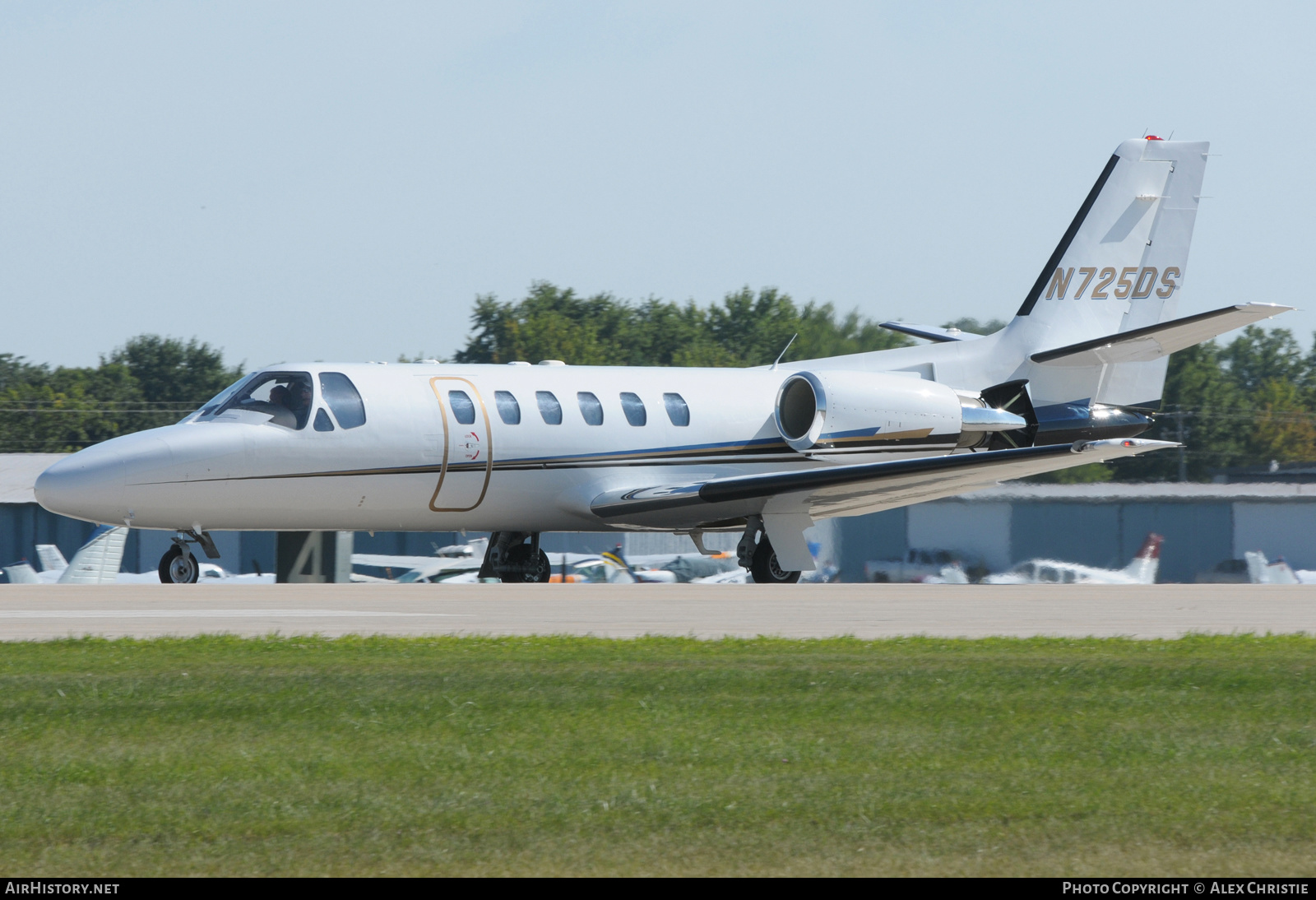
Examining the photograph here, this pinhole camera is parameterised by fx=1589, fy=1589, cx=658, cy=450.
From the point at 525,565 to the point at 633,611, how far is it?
802cm

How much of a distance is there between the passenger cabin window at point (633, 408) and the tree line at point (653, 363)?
4054cm

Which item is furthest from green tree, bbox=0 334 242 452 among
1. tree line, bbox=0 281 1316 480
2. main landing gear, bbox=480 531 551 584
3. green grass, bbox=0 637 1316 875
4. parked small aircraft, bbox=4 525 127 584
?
green grass, bbox=0 637 1316 875

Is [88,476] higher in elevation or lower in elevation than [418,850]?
higher

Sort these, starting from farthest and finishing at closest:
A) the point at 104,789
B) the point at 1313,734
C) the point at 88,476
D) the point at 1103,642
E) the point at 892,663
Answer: the point at 88,476, the point at 1103,642, the point at 892,663, the point at 1313,734, the point at 104,789

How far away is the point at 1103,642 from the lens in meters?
12.2

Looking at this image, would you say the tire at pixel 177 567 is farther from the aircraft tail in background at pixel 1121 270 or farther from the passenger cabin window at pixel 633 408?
the aircraft tail in background at pixel 1121 270

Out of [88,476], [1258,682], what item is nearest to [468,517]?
[88,476]

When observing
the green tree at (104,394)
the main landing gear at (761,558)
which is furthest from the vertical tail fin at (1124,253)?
the green tree at (104,394)

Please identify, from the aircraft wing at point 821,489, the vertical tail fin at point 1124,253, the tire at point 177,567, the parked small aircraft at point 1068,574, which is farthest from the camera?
the parked small aircraft at point 1068,574

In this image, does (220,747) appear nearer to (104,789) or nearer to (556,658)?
(104,789)

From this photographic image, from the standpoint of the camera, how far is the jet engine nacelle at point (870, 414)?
22062mm

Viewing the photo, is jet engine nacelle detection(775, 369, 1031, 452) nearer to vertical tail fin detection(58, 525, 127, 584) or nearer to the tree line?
vertical tail fin detection(58, 525, 127, 584)

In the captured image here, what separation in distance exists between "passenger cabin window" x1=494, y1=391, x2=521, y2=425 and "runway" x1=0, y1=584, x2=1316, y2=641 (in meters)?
2.56

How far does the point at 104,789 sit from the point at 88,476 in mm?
12683
